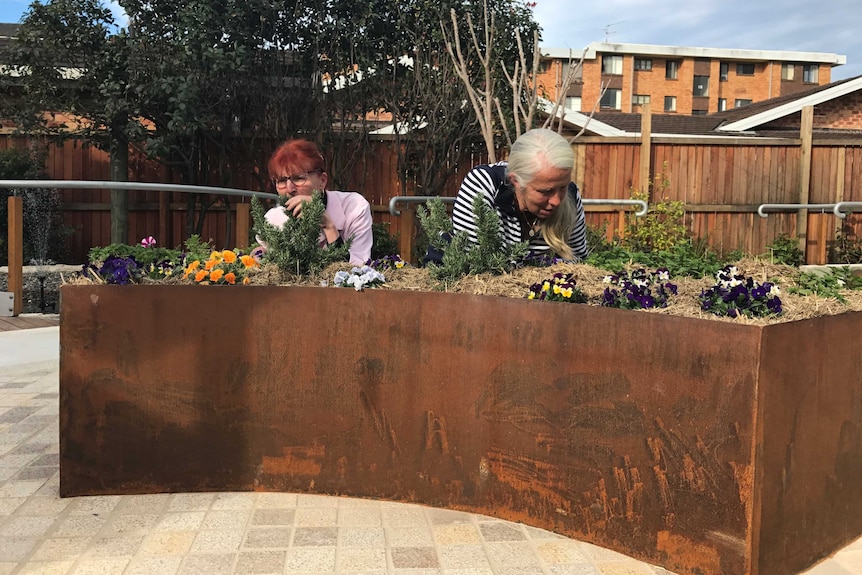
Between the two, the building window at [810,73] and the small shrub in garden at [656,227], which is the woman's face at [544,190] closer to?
the small shrub in garden at [656,227]

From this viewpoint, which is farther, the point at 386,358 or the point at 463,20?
the point at 463,20

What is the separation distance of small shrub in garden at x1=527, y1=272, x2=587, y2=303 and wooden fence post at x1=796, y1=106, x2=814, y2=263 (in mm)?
10135

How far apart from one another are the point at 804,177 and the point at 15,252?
11.2 m

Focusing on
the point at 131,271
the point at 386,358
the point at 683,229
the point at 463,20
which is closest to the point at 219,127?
the point at 463,20

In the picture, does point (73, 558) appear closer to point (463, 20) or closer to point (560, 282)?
point (560, 282)

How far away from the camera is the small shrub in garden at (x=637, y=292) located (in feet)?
8.59

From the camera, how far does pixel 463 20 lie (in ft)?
35.0

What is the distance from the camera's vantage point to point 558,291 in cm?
273

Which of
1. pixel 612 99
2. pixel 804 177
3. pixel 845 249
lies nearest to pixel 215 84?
pixel 804 177

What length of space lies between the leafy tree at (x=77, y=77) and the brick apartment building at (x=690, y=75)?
3609cm

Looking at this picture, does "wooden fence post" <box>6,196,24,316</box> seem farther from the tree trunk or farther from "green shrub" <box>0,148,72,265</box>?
the tree trunk

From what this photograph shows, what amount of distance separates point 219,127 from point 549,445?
912cm

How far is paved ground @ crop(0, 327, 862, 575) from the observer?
240 centimetres

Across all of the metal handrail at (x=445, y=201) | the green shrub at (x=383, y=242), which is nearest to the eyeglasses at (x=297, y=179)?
the metal handrail at (x=445, y=201)
